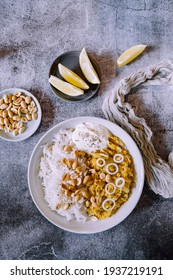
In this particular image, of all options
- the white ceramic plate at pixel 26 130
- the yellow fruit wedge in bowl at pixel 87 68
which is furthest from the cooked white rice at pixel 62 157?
the yellow fruit wedge in bowl at pixel 87 68

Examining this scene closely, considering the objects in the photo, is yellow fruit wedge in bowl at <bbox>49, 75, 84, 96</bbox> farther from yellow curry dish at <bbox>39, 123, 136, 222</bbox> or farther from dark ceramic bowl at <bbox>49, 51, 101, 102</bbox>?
yellow curry dish at <bbox>39, 123, 136, 222</bbox>

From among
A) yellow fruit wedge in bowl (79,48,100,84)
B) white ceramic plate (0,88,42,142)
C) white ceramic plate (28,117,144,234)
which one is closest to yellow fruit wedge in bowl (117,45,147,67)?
yellow fruit wedge in bowl (79,48,100,84)

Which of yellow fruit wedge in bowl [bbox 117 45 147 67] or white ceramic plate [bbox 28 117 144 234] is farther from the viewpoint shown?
yellow fruit wedge in bowl [bbox 117 45 147 67]

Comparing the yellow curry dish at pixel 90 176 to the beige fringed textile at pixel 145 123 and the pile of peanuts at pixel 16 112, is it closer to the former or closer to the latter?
the beige fringed textile at pixel 145 123

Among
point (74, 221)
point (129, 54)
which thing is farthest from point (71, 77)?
point (74, 221)


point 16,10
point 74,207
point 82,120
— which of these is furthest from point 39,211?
point 16,10

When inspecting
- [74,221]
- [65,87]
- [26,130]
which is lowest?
[74,221]

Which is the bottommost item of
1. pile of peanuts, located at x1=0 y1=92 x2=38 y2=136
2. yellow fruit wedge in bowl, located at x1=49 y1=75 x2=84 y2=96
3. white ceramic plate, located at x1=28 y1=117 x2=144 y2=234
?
white ceramic plate, located at x1=28 y1=117 x2=144 y2=234

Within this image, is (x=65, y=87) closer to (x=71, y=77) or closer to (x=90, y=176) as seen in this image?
(x=71, y=77)
